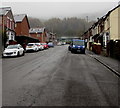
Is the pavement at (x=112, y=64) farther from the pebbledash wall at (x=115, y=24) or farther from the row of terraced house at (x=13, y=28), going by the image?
the row of terraced house at (x=13, y=28)

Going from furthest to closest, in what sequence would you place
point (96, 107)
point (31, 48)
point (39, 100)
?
point (31, 48) → point (39, 100) → point (96, 107)

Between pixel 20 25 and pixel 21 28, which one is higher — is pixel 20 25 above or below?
above

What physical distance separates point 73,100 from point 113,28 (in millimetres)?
22940

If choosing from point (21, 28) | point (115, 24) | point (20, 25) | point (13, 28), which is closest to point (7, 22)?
point (13, 28)

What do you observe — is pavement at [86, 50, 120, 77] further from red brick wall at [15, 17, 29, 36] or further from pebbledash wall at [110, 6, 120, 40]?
red brick wall at [15, 17, 29, 36]

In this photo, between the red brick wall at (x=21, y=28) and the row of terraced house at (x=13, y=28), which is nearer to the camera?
the row of terraced house at (x=13, y=28)

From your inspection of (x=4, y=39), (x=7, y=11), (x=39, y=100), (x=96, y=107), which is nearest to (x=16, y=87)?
(x=39, y=100)

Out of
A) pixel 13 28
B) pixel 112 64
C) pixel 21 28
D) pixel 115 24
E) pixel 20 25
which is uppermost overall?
pixel 20 25

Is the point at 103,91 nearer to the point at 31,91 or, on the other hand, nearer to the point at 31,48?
the point at 31,91

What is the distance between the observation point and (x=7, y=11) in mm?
35219

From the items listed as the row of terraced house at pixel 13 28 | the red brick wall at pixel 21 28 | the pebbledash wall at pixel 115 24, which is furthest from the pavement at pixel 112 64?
the red brick wall at pixel 21 28

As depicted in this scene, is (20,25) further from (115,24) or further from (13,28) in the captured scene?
(115,24)

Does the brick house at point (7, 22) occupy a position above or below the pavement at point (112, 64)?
above

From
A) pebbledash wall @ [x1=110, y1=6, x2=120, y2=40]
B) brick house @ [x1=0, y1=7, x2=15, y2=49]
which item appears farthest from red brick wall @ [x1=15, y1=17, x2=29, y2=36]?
pebbledash wall @ [x1=110, y1=6, x2=120, y2=40]
